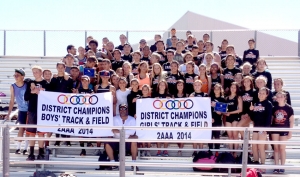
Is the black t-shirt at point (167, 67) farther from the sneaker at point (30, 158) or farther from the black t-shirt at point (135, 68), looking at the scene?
the sneaker at point (30, 158)

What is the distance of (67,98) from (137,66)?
6.64ft

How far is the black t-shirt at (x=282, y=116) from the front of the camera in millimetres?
6875

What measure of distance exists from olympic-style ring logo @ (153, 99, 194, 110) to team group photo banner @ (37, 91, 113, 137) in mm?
897

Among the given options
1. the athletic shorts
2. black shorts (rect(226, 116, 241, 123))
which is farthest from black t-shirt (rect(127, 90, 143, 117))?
the athletic shorts

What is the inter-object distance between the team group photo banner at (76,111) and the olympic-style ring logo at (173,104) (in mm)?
897

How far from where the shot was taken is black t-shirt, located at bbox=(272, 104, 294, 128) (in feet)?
22.6

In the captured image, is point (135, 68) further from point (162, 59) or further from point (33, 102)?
point (33, 102)

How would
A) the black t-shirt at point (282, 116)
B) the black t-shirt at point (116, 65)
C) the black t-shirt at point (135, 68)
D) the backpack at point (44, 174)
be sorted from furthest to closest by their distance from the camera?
1. the black t-shirt at point (116, 65)
2. the black t-shirt at point (135, 68)
3. the black t-shirt at point (282, 116)
4. the backpack at point (44, 174)

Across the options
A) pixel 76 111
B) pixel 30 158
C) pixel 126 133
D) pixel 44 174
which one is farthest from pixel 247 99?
pixel 30 158

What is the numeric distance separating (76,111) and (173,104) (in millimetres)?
1869

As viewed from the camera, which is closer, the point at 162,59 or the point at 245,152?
the point at 245,152

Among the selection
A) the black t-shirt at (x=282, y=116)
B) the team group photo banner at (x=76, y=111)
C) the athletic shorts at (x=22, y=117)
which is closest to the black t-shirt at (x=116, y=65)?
the team group photo banner at (x=76, y=111)

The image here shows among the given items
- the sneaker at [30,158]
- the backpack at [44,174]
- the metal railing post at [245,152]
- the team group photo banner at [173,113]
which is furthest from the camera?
the sneaker at [30,158]

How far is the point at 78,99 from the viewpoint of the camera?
7355 millimetres
